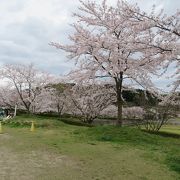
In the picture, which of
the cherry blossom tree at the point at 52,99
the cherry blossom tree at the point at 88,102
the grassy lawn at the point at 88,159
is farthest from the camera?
the cherry blossom tree at the point at 52,99

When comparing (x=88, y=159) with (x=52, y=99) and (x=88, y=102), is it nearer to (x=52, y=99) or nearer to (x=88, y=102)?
(x=88, y=102)

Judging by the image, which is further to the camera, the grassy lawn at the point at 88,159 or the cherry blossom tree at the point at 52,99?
the cherry blossom tree at the point at 52,99

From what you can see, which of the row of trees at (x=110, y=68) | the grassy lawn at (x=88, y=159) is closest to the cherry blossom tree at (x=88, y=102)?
the row of trees at (x=110, y=68)

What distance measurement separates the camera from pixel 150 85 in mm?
22156

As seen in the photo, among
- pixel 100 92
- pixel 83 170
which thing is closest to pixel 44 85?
pixel 100 92

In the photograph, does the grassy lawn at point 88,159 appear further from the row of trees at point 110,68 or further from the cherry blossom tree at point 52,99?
the cherry blossom tree at point 52,99

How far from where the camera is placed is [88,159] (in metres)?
10.8

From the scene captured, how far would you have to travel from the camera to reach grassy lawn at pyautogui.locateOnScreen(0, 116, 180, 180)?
891 cm

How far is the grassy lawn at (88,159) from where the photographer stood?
29.2 ft

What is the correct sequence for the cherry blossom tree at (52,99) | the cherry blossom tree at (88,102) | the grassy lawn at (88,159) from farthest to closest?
the cherry blossom tree at (52,99)
the cherry blossom tree at (88,102)
the grassy lawn at (88,159)

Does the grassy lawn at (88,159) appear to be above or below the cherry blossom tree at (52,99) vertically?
below

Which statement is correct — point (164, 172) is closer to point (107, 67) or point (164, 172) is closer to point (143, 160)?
point (143, 160)

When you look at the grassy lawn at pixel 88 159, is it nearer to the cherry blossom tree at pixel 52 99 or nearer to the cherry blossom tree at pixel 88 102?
the cherry blossom tree at pixel 88 102

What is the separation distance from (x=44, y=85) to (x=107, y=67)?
21749mm
